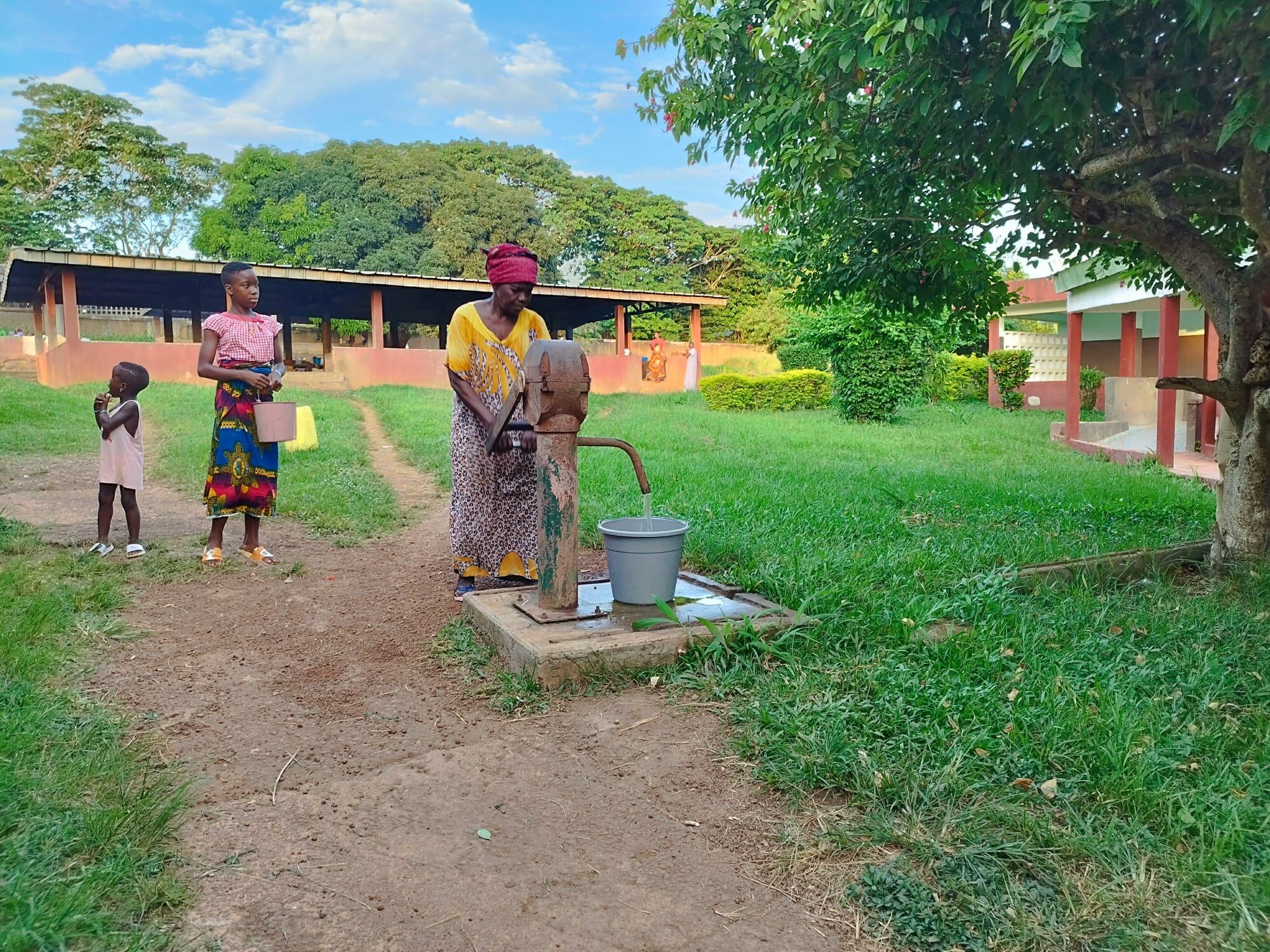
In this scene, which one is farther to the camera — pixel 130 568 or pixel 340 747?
pixel 130 568

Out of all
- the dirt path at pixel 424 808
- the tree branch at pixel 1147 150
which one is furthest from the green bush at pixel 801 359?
the dirt path at pixel 424 808

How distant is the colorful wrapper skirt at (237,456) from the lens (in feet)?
16.4

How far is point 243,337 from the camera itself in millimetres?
4938

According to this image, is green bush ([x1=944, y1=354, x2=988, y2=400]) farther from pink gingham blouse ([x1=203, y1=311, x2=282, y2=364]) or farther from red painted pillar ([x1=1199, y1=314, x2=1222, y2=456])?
pink gingham blouse ([x1=203, y1=311, x2=282, y2=364])

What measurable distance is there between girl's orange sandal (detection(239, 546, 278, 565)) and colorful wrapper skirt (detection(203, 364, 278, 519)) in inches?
10.8

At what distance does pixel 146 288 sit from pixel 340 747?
2173cm

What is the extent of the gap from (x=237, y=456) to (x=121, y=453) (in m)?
0.75

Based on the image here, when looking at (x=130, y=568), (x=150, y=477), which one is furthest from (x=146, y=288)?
(x=130, y=568)

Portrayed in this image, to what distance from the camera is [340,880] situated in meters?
2.20

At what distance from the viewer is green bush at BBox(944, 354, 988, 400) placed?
22.3 m

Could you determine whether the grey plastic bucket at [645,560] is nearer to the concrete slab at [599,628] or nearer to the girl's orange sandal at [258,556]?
the concrete slab at [599,628]

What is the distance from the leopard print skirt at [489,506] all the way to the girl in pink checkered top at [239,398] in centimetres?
132

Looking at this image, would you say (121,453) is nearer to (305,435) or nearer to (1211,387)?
(305,435)

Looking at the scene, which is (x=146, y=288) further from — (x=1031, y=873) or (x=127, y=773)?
(x=1031, y=873)
